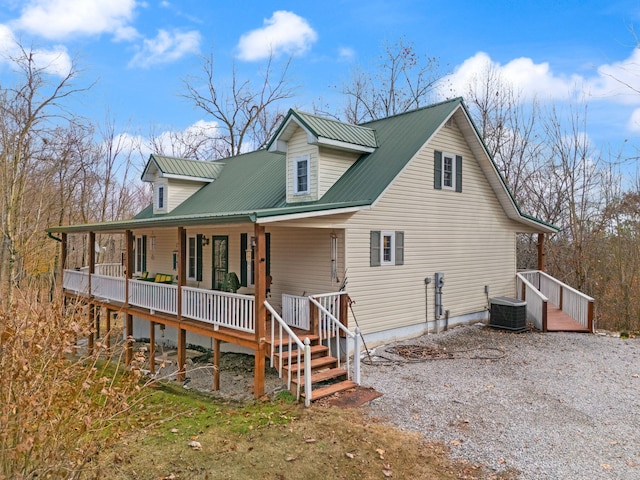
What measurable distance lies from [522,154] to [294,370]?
66.8 ft

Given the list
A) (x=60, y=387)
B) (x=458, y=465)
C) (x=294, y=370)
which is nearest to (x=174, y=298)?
(x=294, y=370)

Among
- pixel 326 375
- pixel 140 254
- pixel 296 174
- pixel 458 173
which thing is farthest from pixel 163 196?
pixel 326 375

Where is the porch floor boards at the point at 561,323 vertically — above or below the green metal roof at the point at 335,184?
below

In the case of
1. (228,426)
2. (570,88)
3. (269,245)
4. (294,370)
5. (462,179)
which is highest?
(570,88)

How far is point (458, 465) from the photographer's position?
221 inches

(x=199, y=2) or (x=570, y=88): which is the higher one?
(x=199, y=2)

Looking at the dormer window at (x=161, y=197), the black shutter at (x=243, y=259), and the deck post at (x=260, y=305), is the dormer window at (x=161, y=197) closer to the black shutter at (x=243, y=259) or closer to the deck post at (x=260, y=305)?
the black shutter at (x=243, y=259)

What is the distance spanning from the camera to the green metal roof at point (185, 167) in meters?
17.2

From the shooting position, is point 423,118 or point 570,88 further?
point 570,88

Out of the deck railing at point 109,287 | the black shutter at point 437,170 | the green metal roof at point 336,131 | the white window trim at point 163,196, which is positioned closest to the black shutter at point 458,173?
the black shutter at point 437,170

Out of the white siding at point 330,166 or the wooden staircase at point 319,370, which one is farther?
the white siding at point 330,166

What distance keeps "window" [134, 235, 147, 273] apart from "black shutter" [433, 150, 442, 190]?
1251 cm

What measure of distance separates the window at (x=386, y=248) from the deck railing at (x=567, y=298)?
618 cm

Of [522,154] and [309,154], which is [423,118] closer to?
[309,154]
